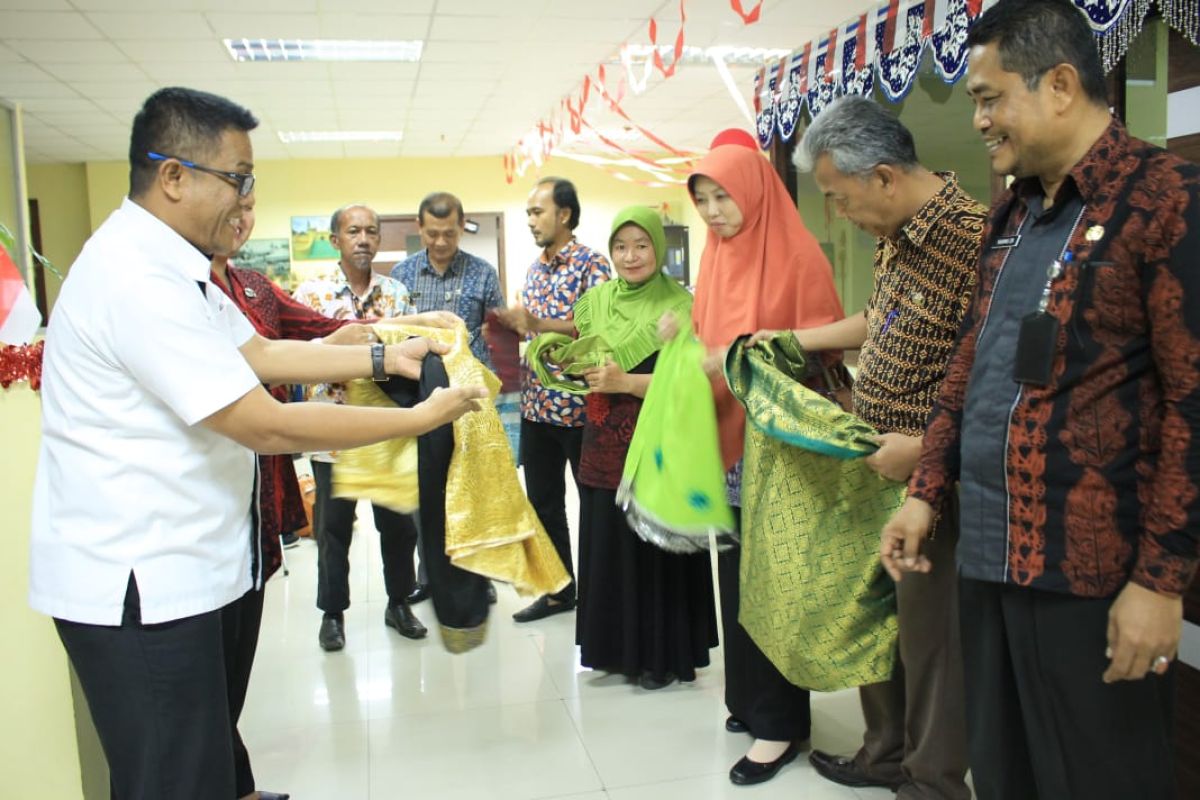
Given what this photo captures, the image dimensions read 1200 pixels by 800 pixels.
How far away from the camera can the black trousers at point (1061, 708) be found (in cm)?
124

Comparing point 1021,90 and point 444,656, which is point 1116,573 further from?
point 444,656

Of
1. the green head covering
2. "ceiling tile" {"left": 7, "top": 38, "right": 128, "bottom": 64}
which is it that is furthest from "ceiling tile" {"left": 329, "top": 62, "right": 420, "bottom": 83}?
the green head covering

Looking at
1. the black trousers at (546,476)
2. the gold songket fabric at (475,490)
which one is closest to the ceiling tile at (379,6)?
the black trousers at (546,476)

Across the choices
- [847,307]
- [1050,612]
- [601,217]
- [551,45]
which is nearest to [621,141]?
[601,217]

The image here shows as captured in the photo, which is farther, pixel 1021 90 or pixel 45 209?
pixel 45 209

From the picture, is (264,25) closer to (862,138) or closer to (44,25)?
(44,25)

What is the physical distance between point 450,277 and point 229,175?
2.26m

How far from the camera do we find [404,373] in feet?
6.63

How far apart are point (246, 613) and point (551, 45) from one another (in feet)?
17.3

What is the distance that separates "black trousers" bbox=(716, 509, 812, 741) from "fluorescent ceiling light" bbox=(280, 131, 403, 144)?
8134 mm

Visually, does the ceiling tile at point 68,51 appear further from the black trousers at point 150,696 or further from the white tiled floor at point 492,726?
the black trousers at point 150,696

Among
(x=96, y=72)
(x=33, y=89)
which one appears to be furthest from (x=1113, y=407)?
(x=33, y=89)

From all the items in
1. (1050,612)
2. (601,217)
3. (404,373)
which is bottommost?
(1050,612)

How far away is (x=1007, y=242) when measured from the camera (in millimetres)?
1375
